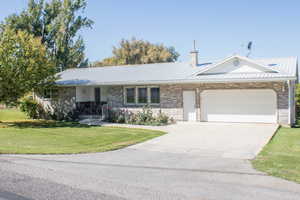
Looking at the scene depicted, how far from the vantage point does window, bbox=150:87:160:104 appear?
1902 centimetres

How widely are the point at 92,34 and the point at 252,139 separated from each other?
3103 cm

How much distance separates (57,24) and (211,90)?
984 inches

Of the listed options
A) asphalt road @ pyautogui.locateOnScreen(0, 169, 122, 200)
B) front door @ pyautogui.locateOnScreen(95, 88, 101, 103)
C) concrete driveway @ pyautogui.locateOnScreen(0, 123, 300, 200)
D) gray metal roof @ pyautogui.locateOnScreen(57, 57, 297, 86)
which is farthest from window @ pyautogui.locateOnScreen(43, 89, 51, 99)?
asphalt road @ pyautogui.locateOnScreen(0, 169, 122, 200)

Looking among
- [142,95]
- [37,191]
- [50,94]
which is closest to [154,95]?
[142,95]

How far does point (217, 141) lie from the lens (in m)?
11.5

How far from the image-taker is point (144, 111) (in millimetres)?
18375

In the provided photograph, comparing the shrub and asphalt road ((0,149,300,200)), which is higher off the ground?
the shrub

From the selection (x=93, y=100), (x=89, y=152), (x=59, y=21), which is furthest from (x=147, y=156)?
(x=59, y=21)

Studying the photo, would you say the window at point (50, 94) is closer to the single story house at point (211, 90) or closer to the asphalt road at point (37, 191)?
the single story house at point (211, 90)

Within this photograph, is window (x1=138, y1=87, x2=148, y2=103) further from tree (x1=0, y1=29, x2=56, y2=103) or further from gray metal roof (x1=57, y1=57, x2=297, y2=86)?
tree (x1=0, y1=29, x2=56, y2=103)

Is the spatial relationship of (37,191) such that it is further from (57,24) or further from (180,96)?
(57,24)

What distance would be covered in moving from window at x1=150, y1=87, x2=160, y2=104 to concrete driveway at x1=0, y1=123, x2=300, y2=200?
27.9 ft

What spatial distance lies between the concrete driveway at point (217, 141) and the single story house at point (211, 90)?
133 centimetres

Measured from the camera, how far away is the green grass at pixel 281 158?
674 cm
